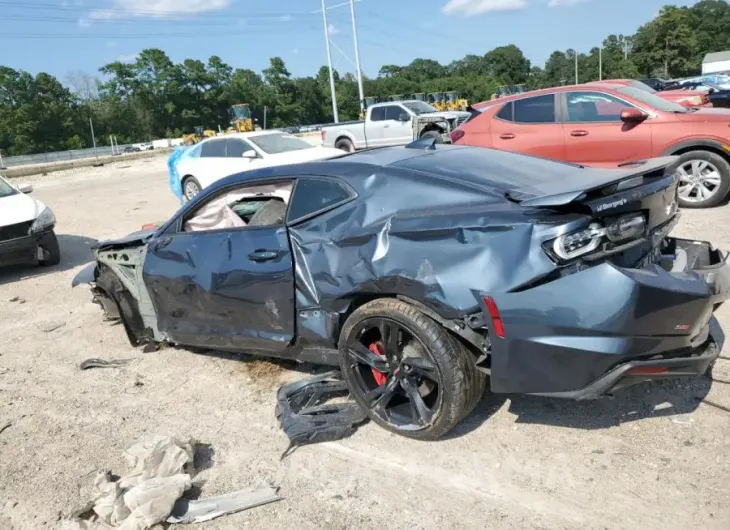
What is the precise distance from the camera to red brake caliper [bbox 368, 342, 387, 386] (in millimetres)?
3469

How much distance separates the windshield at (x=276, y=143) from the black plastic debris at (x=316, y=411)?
9.08 m

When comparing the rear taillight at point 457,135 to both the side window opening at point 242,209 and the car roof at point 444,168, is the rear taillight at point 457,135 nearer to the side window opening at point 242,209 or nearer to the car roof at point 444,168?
the side window opening at point 242,209

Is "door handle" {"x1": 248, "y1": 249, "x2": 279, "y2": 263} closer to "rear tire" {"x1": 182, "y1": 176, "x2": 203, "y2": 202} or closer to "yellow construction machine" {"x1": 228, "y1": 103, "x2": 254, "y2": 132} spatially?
"rear tire" {"x1": 182, "y1": 176, "x2": 203, "y2": 202}

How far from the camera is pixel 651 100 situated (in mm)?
8086

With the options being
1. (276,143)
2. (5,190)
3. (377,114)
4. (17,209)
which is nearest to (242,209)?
(17,209)

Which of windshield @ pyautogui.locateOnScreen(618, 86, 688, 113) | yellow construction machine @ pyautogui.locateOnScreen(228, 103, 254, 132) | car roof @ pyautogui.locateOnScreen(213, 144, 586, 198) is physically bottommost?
car roof @ pyautogui.locateOnScreen(213, 144, 586, 198)

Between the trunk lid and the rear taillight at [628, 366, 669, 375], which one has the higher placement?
the trunk lid

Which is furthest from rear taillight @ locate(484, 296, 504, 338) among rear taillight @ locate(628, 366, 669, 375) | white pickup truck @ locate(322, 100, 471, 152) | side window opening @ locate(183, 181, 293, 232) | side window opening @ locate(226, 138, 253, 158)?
white pickup truck @ locate(322, 100, 471, 152)

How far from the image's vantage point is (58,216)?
14.0 meters

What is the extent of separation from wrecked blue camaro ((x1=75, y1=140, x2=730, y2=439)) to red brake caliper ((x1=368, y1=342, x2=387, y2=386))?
0.04 ft

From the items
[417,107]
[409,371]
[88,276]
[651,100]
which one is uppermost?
[417,107]

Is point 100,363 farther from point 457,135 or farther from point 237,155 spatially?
point 237,155

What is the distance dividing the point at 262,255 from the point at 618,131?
5.95 metres

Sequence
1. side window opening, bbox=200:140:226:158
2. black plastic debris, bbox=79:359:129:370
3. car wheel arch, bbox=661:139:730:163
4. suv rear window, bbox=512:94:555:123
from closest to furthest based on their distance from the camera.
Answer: black plastic debris, bbox=79:359:129:370 < car wheel arch, bbox=661:139:730:163 < suv rear window, bbox=512:94:555:123 < side window opening, bbox=200:140:226:158
